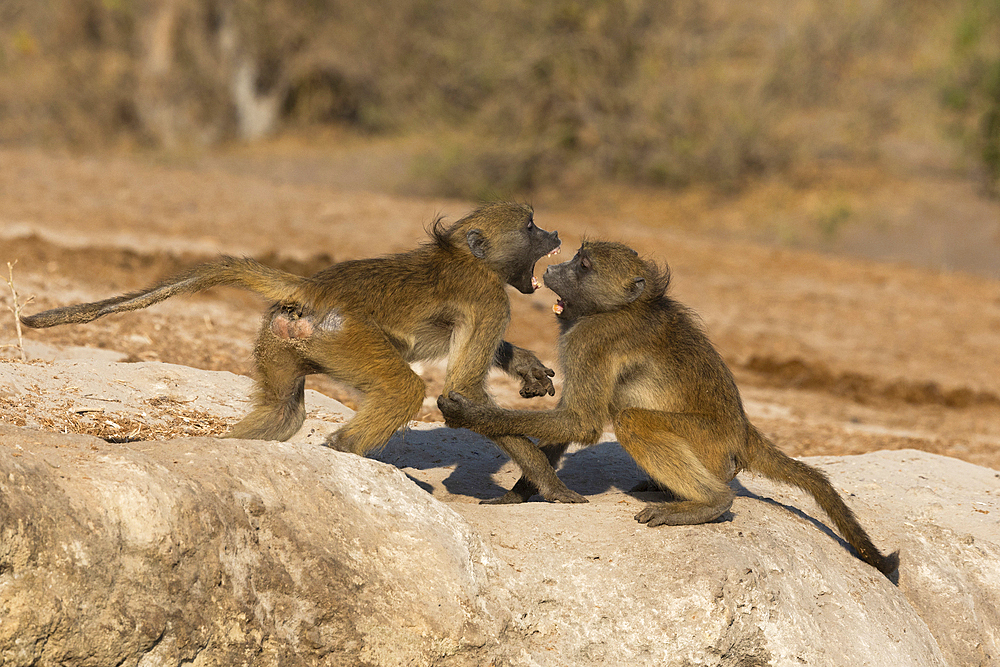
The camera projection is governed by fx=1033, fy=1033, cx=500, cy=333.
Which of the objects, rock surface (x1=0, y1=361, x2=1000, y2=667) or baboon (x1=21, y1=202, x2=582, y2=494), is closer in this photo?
rock surface (x1=0, y1=361, x2=1000, y2=667)

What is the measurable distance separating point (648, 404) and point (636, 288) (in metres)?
Answer: 0.57

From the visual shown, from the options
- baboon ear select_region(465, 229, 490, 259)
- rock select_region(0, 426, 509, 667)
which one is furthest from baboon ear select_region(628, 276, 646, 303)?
rock select_region(0, 426, 509, 667)

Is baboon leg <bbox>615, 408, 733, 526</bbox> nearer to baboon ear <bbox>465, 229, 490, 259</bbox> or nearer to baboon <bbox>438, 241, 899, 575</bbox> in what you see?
baboon <bbox>438, 241, 899, 575</bbox>

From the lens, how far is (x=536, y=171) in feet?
61.2

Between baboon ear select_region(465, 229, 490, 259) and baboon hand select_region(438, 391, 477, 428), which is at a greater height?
baboon ear select_region(465, 229, 490, 259)

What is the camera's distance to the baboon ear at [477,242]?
529cm

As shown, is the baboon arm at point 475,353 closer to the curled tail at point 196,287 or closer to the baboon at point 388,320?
the baboon at point 388,320

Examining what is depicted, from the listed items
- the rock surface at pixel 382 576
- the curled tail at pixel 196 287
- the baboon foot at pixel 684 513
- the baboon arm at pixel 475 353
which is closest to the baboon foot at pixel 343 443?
the rock surface at pixel 382 576

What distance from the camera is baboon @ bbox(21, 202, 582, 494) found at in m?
4.71

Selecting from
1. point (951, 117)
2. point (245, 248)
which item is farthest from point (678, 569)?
point (951, 117)

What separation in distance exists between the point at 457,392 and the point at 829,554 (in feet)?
6.60

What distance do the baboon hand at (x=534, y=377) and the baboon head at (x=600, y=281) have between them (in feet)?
1.11

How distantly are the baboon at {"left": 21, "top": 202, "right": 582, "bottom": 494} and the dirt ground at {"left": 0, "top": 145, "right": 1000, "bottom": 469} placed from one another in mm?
1373

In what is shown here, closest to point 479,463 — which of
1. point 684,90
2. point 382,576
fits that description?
point 382,576
